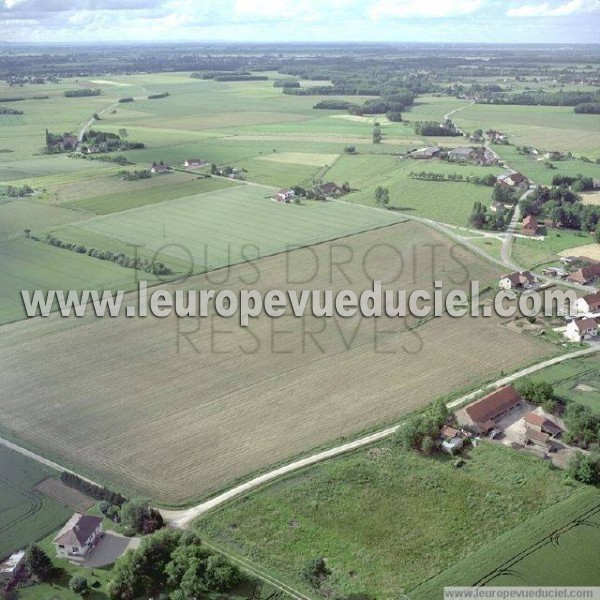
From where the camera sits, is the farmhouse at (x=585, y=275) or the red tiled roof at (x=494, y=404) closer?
the red tiled roof at (x=494, y=404)

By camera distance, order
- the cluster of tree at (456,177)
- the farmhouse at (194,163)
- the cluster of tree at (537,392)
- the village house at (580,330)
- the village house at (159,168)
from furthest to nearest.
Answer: the farmhouse at (194,163), the village house at (159,168), the cluster of tree at (456,177), the village house at (580,330), the cluster of tree at (537,392)

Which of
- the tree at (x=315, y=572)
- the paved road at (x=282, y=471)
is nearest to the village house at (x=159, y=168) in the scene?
the paved road at (x=282, y=471)

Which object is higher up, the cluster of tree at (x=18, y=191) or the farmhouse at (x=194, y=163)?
the farmhouse at (x=194, y=163)

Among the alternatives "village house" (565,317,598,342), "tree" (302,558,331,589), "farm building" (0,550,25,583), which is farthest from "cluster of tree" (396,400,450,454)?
"farm building" (0,550,25,583)

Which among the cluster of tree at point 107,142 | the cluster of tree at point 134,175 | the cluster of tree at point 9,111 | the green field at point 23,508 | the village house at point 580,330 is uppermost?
the cluster of tree at point 9,111

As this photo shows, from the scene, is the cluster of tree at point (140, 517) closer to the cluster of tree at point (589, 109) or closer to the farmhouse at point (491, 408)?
the farmhouse at point (491, 408)

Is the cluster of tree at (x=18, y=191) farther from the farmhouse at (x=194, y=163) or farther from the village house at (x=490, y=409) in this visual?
the village house at (x=490, y=409)

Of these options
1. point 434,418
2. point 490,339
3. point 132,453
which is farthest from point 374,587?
point 490,339

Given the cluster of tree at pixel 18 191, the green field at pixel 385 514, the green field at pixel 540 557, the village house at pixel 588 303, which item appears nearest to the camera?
the green field at pixel 540 557
